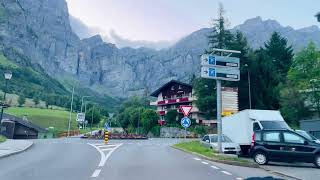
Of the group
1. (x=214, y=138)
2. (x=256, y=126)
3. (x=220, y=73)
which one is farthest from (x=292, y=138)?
(x=214, y=138)

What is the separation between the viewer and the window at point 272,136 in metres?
16.3

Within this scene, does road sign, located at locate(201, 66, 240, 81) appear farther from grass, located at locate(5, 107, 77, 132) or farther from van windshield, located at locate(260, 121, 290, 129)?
grass, located at locate(5, 107, 77, 132)

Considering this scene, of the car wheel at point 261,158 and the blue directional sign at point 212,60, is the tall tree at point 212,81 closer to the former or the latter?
the blue directional sign at point 212,60

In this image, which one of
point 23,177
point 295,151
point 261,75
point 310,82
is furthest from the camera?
point 261,75

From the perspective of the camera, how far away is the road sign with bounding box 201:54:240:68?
19.7 metres

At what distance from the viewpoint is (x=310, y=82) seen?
46812mm

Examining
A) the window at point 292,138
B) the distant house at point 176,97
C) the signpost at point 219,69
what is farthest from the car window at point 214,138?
the distant house at point 176,97

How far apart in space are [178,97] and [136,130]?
13263 mm

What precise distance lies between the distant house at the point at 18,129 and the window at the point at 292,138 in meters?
58.0

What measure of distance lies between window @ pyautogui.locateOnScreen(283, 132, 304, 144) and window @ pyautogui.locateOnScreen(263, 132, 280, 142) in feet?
0.99

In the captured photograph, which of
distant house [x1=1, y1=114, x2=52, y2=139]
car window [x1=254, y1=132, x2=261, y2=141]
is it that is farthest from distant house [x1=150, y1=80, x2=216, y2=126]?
car window [x1=254, y1=132, x2=261, y2=141]

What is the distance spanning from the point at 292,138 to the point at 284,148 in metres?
0.62

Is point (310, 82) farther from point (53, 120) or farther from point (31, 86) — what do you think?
point (31, 86)

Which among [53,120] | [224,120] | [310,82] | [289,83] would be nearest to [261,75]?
[289,83]
